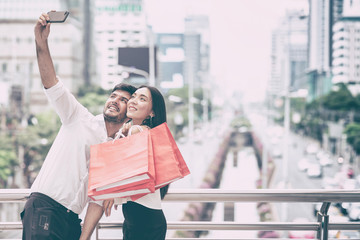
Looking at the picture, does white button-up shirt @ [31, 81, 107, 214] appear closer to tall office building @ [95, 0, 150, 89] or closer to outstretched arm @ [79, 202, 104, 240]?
outstretched arm @ [79, 202, 104, 240]

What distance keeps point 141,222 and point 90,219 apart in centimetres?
18

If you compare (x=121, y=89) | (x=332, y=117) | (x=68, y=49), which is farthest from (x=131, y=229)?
(x=68, y=49)

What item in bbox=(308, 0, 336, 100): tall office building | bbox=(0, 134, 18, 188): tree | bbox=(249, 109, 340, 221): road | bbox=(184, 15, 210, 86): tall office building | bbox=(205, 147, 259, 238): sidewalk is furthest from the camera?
bbox=(184, 15, 210, 86): tall office building

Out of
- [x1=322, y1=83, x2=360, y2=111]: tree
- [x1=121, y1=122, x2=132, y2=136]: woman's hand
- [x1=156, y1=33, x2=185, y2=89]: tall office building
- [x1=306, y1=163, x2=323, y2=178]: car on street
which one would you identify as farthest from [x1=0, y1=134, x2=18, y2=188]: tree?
[x1=322, y1=83, x2=360, y2=111]: tree

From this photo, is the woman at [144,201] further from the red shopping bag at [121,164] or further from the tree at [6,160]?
the tree at [6,160]

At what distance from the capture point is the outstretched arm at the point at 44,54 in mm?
1337

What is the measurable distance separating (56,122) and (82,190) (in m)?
21.0

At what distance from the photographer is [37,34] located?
52.8 inches

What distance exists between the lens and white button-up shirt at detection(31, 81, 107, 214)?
1394mm

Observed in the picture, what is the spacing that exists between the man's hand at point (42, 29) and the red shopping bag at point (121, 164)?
380 millimetres

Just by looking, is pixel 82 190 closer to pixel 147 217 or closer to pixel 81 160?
pixel 81 160

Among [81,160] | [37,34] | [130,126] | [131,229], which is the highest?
[37,34]

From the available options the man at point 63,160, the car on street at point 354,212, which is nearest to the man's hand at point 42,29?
the man at point 63,160

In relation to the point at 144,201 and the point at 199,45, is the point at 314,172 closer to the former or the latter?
the point at 144,201
